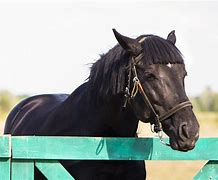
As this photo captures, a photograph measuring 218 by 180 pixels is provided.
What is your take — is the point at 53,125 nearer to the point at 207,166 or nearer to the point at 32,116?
the point at 32,116

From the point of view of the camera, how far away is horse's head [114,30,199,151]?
450 centimetres

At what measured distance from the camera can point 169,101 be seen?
463cm

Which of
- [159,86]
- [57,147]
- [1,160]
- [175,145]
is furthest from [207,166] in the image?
[1,160]

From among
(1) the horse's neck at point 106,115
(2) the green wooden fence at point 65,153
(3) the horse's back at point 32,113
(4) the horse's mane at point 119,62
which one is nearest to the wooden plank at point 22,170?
(2) the green wooden fence at point 65,153

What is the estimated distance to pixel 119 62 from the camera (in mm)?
5207

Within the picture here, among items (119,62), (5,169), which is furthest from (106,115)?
(5,169)

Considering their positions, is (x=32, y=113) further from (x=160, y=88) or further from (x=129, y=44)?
(x=160, y=88)

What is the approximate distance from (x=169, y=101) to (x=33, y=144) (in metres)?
1.15

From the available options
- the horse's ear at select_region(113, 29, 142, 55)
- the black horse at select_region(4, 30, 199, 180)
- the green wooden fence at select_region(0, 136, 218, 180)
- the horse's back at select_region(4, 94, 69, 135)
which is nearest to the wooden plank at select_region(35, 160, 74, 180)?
the green wooden fence at select_region(0, 136, 218, 180)

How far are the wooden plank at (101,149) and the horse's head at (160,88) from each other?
0.22 m

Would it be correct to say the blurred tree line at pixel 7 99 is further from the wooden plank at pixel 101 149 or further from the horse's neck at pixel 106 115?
the wooden plank at pixel 101 149

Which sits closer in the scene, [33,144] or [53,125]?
[33,144]

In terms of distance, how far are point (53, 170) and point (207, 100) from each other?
255 feet

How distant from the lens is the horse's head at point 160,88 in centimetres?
450
